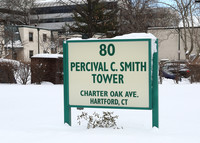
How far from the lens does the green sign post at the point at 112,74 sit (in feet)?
14.9

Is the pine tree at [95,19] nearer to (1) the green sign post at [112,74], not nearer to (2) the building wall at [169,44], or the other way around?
(2) the building wall at [169,44]

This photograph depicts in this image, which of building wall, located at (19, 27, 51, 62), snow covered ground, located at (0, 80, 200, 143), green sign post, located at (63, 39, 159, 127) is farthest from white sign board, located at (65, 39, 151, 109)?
building wall, located at (19, 27, 51, 62)

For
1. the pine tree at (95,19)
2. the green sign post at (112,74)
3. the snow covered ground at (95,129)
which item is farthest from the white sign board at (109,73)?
the pine tree at (95,19)

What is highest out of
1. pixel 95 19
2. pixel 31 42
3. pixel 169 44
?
pixel 95 19

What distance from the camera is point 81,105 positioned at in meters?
4.88

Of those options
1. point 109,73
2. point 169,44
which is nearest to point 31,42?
point 169,44

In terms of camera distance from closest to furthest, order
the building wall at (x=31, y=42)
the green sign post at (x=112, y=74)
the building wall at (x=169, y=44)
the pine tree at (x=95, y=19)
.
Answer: the green sign post at (x=112, y=74) < the pine tree at (x=95, y=19) < the building wall at (x=169, y=44) < the building wall at (x=31, y=42)

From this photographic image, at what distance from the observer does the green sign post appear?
179 inches

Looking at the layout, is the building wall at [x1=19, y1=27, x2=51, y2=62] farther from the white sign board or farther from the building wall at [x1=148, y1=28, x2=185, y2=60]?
the white sign board

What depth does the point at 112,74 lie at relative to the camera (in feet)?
15.3

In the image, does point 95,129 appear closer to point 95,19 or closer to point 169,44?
point 95,19

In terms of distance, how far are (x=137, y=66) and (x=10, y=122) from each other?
2707mm

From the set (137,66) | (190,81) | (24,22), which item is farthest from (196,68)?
(24,22)

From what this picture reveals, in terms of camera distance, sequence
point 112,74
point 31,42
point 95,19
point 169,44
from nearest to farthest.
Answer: point 112,74, point 95,19, point 169,44, point 31,42
